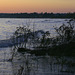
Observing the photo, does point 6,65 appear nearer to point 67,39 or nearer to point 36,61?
point 36,61

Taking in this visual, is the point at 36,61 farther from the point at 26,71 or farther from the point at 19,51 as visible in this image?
the point at 19,51

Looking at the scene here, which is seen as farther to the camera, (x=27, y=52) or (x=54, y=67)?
(x=27, y=52)

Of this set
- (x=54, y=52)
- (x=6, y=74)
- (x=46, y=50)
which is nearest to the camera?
(x=6, y=74)

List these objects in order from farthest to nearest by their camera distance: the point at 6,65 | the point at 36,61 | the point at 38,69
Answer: the point at 36,61 < the point at 6,65 < the point at 38,69

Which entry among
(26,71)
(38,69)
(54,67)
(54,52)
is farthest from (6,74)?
(54,52)

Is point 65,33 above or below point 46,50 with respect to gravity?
above

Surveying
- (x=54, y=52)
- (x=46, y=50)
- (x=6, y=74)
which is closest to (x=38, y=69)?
(x=6, y=74)

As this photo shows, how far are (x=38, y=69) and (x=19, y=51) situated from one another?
6251 millimetres

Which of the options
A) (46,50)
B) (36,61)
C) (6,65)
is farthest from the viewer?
(46,50)

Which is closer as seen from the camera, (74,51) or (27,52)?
(74,51)

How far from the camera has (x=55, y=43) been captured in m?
16.3

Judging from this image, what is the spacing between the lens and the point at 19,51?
17.2 meters

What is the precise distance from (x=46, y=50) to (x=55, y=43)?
78cm

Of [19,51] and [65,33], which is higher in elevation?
[65,33]
